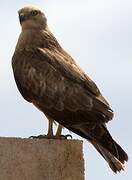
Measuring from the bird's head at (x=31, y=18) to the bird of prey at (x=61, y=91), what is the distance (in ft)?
0.54

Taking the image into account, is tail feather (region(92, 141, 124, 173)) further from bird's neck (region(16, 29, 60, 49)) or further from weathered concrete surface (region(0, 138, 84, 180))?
bird's neck (region(16, 29, 60, 49))

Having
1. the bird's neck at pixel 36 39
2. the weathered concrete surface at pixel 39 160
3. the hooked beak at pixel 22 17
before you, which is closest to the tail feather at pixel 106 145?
the weathered concrete surface at pixel 39 160

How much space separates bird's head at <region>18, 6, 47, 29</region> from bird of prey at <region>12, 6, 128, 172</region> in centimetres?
16

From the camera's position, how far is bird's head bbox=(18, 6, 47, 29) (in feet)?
34.5

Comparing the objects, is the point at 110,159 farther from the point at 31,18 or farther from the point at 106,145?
the point at 31,18

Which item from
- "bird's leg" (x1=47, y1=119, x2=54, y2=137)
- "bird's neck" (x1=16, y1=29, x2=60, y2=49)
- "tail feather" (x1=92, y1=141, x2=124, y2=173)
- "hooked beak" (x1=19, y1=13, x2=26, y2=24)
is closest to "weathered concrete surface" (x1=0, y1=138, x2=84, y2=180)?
"tail feather" (x1=92, y1=141, x2=124, y2=173)

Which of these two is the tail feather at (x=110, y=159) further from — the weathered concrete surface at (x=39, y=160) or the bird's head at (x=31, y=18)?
the bird's head at (x=31, y=18)

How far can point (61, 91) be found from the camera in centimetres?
952

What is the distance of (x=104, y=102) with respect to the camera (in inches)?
363

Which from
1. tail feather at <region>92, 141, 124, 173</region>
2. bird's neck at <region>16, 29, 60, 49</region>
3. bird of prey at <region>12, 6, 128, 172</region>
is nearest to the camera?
tail feather at <region>92, 141, 124, 173</region>

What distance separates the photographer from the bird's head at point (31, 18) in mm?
10523

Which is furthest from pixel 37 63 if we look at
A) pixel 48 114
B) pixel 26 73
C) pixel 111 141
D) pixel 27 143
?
pixel 27 143

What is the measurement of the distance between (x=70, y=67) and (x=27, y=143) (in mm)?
2375

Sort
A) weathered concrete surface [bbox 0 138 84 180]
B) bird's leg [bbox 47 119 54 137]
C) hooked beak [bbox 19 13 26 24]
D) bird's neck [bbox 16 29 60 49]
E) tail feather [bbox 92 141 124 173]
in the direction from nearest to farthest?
1. weathered concrete surface [bbox 0 138 84 180]
2. tail feather [bbox 92 141 124 173]
3. bird's leg [bbox 47 119 54 137]
4. bird's neck [bbox 16 29 60 49]
5. hooked beak [bbox 19 13 26 24]
